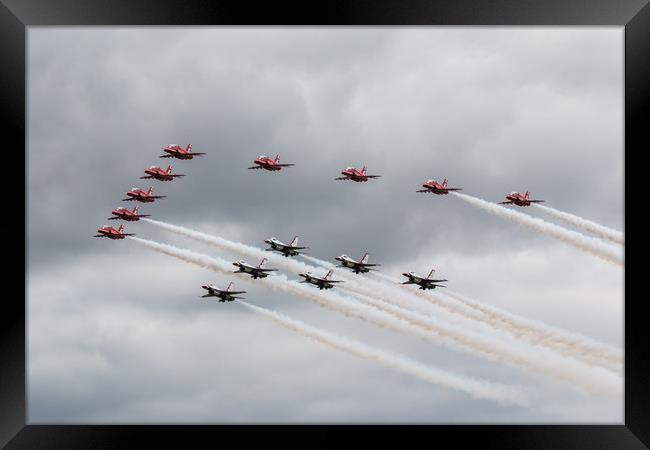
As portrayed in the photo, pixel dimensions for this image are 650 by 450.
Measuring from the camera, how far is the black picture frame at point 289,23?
2319 inches

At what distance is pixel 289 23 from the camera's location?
60.3 meters

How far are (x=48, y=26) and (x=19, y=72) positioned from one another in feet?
8.63

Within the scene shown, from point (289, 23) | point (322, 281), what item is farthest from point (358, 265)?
point (289, 23)

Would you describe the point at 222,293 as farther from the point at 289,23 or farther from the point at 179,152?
the point at 289,23

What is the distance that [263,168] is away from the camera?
90.3m

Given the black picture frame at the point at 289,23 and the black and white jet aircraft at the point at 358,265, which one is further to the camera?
the black and white jet aircraft at the point at 358,265

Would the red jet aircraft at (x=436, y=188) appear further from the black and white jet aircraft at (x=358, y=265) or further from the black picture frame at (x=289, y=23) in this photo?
the black picture frame at (x=289, y=23)

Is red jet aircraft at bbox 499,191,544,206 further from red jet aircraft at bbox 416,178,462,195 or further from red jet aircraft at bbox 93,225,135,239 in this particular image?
red jet aircraft at bbox 93,225,135,239

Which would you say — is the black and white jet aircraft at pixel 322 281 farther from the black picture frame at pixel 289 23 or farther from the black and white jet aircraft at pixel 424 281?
the black picture frame at pixel 289 23

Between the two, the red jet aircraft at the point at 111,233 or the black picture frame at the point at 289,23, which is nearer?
the black picture frame at the point at 289,23

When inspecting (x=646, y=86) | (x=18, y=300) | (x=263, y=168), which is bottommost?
(x=18, y=300)

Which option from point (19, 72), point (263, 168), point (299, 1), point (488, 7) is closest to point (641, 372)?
point (488, 7)

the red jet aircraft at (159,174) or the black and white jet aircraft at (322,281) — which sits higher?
the red jet aircraft at (159,174)

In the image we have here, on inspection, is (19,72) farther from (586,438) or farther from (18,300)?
(586,438)
